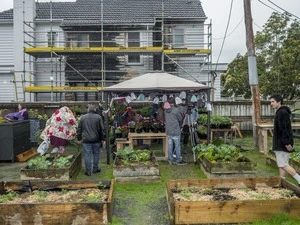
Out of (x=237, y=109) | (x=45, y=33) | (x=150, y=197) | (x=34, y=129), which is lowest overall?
(x=150, y=197)

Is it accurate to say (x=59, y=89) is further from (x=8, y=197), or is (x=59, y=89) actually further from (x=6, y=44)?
(x=8, y=197)

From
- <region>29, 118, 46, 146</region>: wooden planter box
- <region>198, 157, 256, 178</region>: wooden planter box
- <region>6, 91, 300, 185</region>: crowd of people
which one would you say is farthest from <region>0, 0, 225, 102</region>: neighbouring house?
<region>198, 157, 256, 178</region>: wooden planter box

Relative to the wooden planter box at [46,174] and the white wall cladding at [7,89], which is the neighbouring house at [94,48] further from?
the wooden planter box at [46,174]

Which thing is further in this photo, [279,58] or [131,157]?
[279,58]

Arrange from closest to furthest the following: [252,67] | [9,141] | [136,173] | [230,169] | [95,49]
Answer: [136,173]
[230,169]
[9,141]
[252,67]
[95,49]

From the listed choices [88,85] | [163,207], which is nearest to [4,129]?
[163,207]

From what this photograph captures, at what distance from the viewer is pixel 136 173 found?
346 inches

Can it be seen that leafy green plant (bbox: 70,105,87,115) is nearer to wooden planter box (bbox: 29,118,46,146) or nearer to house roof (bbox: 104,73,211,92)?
wooden planter box (bbox: 29,118,46,146)

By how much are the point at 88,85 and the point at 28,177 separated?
16.6 m

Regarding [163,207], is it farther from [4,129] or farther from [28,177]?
[4,129]

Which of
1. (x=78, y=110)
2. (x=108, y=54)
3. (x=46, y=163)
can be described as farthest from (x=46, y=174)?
(x=108, y=54)

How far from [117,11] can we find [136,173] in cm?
2063

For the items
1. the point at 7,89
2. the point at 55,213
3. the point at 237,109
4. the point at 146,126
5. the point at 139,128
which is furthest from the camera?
the point at 7,89

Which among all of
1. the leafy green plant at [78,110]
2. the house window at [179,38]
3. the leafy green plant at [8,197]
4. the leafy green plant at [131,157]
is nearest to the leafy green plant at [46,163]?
the leafy green plant at [131,157]
